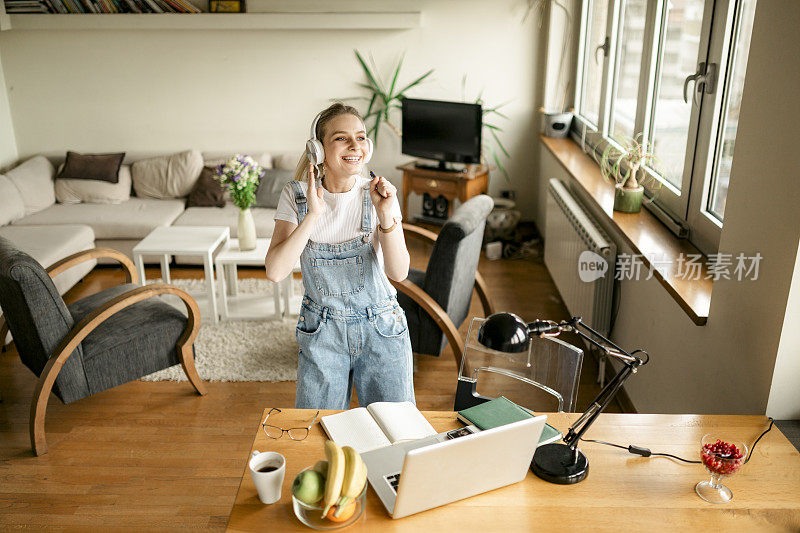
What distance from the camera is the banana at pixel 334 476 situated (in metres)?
1.30

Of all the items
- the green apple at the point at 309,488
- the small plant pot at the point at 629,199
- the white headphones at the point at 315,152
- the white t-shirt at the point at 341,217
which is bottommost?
the green apple at the point at 309,488

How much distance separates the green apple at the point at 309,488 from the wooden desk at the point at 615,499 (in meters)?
0.09

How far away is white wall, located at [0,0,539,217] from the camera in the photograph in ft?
18.1

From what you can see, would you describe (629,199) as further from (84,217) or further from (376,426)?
(84,217)

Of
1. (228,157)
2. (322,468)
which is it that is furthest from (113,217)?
(322,468)

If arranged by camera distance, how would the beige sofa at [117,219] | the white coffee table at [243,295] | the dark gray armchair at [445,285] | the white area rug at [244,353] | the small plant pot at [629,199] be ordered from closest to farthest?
the dark gray armchair at [445,285]
the small plant pot at [629,199]
the white area rug at [244,353]
the white coffee table at [243,295]
the beige sofa at [117,219]

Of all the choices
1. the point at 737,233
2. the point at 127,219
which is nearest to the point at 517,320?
the point at 737,233

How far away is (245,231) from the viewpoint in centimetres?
408

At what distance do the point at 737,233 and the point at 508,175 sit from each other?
12.8 ft

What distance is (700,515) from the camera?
1.42m

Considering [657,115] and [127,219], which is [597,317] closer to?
[657,115]

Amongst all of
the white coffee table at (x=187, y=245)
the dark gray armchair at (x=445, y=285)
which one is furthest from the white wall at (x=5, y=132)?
the dark gray armchair at (x=445, y=285)

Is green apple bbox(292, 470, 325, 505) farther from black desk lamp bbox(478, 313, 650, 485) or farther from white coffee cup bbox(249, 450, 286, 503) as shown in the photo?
black desk lamp bbox(478, 313, 650, 485)

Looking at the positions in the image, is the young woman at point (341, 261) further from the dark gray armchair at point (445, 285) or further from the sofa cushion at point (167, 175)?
the sofa cushion at point (167, 175)
